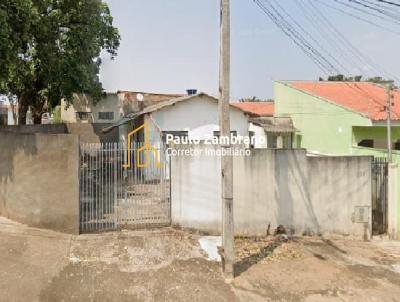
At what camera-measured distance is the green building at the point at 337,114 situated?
611 inches

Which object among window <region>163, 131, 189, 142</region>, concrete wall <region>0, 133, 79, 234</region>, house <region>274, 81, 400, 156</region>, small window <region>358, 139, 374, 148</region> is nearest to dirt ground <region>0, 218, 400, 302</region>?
concrete wall <region>0, 133, 79, 234</region>

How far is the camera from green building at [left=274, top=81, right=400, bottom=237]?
50.9 feet

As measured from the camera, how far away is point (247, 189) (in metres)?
8.02

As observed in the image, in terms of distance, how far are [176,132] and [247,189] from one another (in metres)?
6.89

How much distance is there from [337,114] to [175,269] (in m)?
12.9

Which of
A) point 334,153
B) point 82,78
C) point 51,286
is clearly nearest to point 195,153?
point 51,286

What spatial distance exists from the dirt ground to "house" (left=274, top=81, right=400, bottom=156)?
21.0ft

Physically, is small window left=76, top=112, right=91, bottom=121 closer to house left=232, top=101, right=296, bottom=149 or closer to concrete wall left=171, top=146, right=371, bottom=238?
house left=232, top=101, right=296, bottom=149

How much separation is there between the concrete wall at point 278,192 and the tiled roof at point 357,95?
25.6 feet

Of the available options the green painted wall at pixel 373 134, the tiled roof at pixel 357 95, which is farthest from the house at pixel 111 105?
the green painted wall at pixel 373 134

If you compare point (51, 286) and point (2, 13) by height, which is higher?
point (2, 13)

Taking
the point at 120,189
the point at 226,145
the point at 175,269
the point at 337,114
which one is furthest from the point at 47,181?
the point at 337,114

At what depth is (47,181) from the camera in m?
7.38

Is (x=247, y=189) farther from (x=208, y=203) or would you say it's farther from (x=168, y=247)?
(x=168, y=247)
